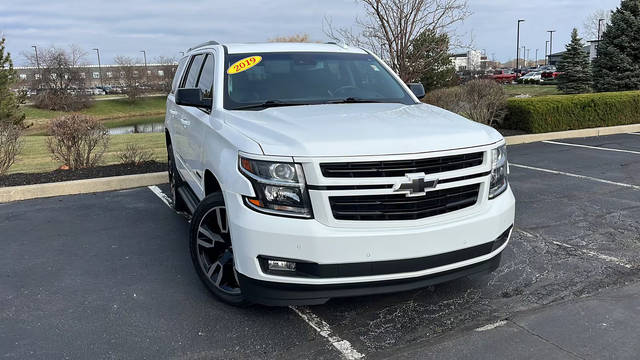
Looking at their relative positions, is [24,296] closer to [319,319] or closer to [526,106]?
[319,319]

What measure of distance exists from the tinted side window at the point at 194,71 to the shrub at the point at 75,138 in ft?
12.3

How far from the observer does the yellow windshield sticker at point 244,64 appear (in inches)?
178

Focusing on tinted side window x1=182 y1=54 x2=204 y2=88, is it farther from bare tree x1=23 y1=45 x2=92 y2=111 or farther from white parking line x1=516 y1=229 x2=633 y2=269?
bare tree x1=23 y1=45 x2=92 y2=111

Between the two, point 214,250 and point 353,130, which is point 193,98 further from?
point 353,130

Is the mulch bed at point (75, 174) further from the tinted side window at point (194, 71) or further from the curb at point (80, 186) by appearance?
the tinted side window at point (194, 71)

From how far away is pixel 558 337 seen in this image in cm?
326

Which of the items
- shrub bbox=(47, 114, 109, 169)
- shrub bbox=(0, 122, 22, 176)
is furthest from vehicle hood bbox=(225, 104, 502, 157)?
shrub bbox=(0, 122, 22, 176)

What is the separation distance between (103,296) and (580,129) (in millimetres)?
12930

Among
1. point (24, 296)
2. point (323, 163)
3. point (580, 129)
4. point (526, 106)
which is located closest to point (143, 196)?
point (24, 296)

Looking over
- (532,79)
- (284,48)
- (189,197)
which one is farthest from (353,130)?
(532,79)

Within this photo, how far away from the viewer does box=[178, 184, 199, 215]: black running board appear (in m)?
4.94

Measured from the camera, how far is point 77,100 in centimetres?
5566

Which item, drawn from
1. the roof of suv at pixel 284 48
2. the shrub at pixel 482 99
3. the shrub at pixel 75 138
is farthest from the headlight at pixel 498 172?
the shrub at pixel 482 99

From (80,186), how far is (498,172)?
6394 millimetres
